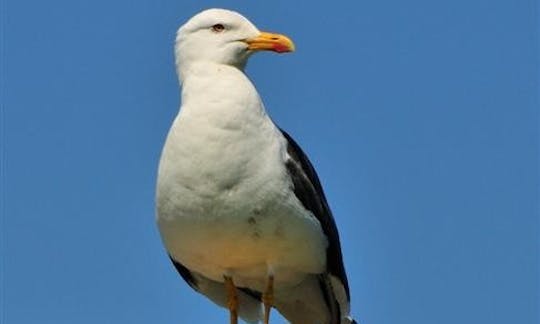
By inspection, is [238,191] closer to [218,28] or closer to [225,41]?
[225,41]

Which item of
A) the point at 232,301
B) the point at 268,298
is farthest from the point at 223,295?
the point at 268,298

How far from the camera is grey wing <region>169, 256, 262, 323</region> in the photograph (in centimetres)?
1517

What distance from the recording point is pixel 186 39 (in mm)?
14469

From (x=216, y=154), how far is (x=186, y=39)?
1596 mm

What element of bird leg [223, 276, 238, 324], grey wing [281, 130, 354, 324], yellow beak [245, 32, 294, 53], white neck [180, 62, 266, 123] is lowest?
bird leg [223, 276, 238, 324]

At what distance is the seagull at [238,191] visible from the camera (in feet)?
44.0

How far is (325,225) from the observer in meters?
14.3

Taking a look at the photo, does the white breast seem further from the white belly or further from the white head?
the white head

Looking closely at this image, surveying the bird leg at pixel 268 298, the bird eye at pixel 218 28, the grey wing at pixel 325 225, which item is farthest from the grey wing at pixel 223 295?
the bird eye at pixel 218 28

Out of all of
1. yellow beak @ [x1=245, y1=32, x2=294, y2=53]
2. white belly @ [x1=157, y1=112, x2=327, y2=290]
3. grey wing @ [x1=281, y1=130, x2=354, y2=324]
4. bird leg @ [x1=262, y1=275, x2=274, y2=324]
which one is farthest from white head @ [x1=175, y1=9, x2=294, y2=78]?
bird leg @ [x1=262, y1=275, x2=274, y2=324]

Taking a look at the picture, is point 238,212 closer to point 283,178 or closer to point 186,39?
point 283,178

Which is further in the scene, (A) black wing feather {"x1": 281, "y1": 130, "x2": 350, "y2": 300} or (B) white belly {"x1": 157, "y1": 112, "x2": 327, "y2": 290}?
(A) black wing feather {"x1": 281, "y1": 130, "x2": 350, "y2": 300}

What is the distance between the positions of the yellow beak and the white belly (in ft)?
3.21

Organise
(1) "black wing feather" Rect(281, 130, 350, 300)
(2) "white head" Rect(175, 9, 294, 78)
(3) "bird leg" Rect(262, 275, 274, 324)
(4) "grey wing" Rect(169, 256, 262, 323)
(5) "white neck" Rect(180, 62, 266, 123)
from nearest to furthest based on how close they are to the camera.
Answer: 1. (5) "white neck" Rect(180, 62, 266, 123)
2. (1) "black wing feather" Rect(281, 130, 350, 300)
3. (2) "white head" Rect(175, 9, 294, 78)
4. (3) "bird leg" Rect(262, 275, 274, 324)
5. (4) "grey wing" Rect(169, 256, 262, 323)
